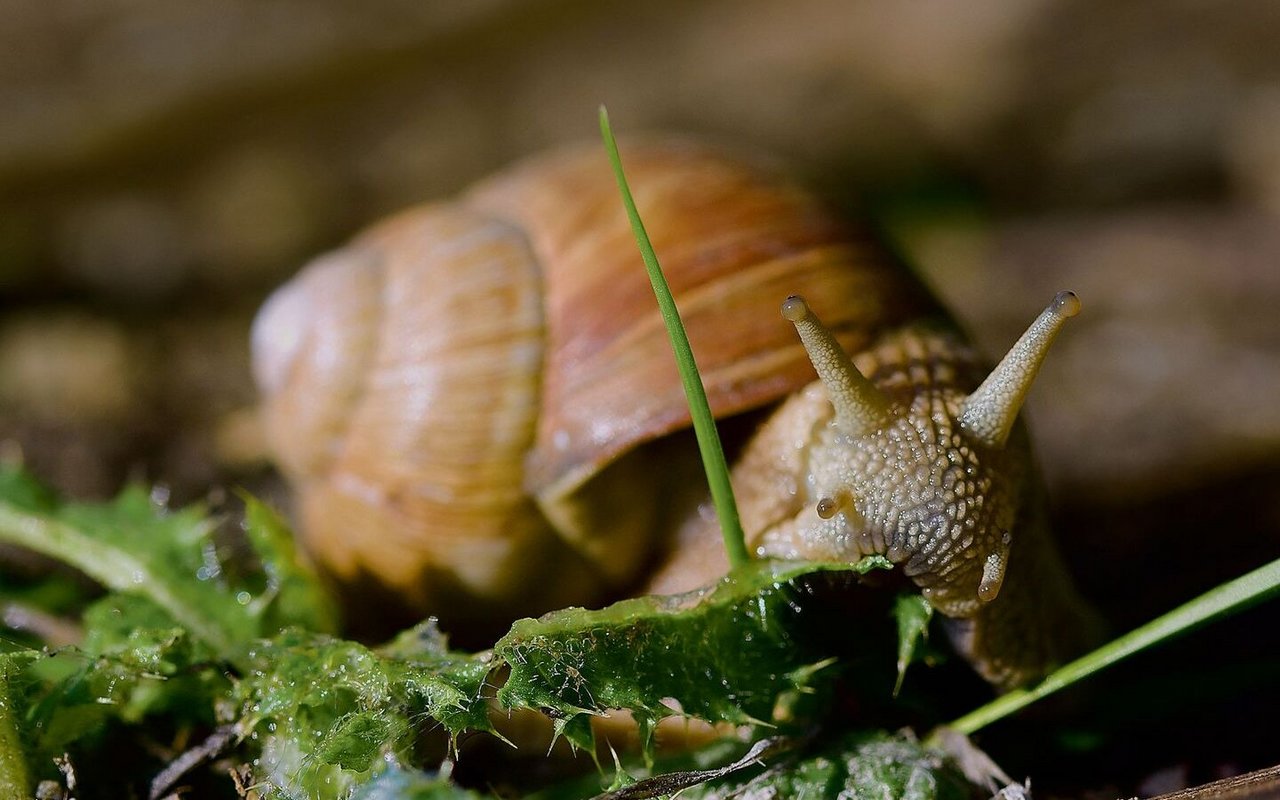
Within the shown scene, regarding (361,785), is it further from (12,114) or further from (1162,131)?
(1162,131)

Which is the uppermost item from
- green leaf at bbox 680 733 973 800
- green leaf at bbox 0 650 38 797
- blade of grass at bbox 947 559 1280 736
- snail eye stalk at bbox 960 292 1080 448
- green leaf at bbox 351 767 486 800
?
snail eye stalk at bbox 960 292 1080 448

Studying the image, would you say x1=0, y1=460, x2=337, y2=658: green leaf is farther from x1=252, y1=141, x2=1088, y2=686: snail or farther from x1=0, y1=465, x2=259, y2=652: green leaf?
x1=252, y1=141, x2=1088, y2=686: snail

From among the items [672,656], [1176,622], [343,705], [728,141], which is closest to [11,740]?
[343,705]

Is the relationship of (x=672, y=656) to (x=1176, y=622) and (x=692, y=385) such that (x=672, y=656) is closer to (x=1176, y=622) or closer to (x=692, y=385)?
(x=692, y=385)

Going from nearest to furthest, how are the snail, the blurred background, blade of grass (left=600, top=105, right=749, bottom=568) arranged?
1. blade of grass (left=600, top=105, right=749, bottom=568)
2. the snail
3. the blurred background

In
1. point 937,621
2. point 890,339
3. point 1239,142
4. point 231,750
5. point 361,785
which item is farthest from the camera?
point 1239,142

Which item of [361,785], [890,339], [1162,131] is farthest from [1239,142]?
[361,785]

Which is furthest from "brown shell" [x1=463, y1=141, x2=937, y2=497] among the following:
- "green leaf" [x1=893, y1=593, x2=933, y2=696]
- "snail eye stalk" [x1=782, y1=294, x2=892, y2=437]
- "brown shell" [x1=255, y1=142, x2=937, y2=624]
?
"green leaf" [x1=893, y1=593, x2=933, y2=696]
